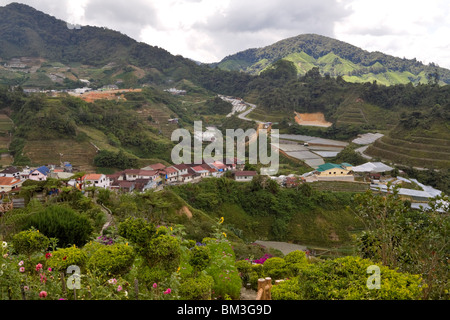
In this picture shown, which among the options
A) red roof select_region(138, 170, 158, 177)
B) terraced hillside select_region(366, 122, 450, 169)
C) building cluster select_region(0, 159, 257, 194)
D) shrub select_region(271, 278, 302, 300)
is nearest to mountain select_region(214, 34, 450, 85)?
terraced hillside select_region(366, 122, 450, 169)

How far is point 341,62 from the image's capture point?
128 meters

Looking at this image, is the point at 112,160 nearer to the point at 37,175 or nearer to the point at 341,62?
the point at 37,175

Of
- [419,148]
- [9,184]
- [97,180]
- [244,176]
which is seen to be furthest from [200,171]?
[419,148]

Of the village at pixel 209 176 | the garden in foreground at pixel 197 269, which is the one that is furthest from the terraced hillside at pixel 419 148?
the garden in foreground at pixel 197 269

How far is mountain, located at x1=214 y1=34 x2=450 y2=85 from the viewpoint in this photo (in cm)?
11394

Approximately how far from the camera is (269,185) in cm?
2797

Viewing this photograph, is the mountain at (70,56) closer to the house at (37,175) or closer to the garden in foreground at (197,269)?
the house at (37,175)

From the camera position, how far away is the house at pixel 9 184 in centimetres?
2452

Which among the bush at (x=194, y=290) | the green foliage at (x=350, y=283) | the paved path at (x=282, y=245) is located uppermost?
the green foliage at (x=350, y=283)

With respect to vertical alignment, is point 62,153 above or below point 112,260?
below

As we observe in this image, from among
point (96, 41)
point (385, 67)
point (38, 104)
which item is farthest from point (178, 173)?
point (385, 67)

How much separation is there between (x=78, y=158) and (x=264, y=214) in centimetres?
2222

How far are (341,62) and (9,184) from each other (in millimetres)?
131719

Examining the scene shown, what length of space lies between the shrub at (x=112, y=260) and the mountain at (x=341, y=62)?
374 feet
